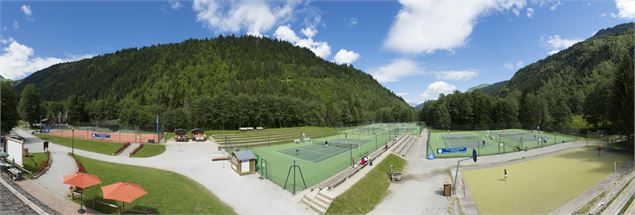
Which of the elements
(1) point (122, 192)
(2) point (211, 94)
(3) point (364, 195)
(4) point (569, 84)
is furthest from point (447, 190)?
(4) point (569, 84)

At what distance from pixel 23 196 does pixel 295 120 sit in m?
80.5

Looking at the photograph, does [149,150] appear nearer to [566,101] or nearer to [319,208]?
[319,208]

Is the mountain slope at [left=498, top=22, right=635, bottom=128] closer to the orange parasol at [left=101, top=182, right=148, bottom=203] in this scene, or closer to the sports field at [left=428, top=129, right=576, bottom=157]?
the sports field at [left=428, top=129, right=576, bottom=157]

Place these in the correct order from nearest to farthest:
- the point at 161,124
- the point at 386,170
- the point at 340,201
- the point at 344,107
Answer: the point at 340,201 < the point at 386,170 < the point at 161,124 < the point at 344,107

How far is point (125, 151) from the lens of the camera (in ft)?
134

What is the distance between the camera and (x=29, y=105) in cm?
7425

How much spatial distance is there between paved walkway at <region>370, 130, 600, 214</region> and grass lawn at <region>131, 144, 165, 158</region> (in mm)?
31758

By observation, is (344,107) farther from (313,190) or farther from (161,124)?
(313,190)

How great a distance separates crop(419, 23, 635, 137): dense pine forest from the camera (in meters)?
40.7

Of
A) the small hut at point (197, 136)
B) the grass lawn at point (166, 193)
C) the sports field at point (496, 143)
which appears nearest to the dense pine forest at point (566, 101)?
the sports field at point (496, 143)

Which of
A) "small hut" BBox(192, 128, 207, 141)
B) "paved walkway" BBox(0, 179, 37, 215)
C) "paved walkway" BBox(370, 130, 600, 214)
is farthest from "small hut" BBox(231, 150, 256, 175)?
"small hut" BBox(192, 128, 207, 141)

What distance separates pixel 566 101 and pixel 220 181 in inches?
4949

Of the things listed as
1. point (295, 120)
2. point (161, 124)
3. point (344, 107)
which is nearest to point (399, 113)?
point (344, 107)

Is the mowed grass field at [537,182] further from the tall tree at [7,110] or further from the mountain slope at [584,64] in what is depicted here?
the mountain slope at [584,64]
